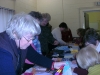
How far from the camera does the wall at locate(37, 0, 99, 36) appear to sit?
6094 mm

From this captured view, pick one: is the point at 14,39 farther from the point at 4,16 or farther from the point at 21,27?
the point at 4,16

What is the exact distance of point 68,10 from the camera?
20.4ft

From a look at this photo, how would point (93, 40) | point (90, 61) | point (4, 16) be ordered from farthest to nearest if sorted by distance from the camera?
point (4, 16) < point (93, 40) < point (90, 61)

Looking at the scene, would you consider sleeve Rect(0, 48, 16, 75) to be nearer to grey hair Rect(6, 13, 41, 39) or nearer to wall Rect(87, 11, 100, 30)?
grey hair Rect(6, 13, 41, 39)

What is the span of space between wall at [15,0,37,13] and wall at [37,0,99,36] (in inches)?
20.0

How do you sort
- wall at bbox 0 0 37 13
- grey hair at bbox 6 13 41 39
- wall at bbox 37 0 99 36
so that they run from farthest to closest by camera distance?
wall at bbox 37 0 99 36 < wall at bbox 0 0 37 13 < grey hair at bbox 6 13 41 39

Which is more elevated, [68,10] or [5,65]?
[68,10]

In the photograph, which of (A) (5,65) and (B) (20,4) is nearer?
(A) (5,65)

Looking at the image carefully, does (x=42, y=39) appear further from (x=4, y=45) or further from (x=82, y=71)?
(x=4, y=45)

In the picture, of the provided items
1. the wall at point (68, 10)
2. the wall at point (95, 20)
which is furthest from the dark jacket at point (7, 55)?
the wall at point (95, 20)

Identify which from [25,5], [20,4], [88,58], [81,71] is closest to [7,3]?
[20,4]

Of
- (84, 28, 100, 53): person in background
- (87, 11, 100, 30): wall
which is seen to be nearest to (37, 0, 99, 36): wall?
(87, 11, 100, 30): wall

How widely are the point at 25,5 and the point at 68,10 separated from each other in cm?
182

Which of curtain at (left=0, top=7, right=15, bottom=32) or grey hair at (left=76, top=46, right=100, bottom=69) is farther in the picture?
curtain at (left=0, top=7, right=15, bottom=32)
